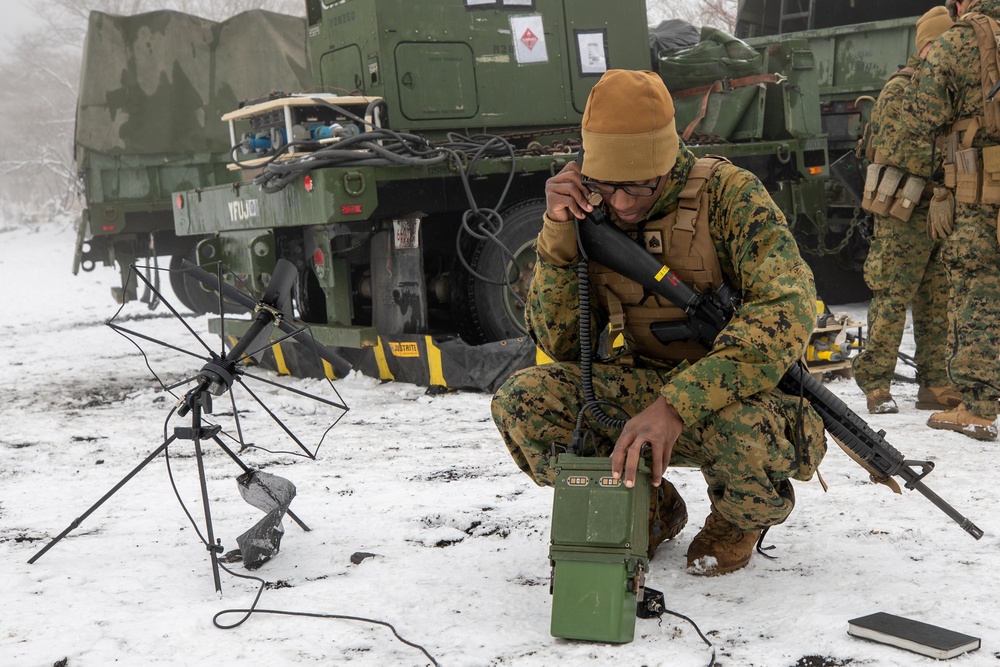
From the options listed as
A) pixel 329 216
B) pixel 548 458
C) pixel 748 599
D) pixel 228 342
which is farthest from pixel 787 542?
pixel 228 342

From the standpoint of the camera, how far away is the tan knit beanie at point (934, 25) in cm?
503

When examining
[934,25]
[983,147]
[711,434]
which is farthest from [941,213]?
[711,434]

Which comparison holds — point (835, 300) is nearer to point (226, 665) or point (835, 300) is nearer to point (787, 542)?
point (787, 542)

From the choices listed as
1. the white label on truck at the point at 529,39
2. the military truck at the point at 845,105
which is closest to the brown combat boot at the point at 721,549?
the white label on truck at the point at 529,39

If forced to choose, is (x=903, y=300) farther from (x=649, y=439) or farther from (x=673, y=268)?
(x=649, y=439)

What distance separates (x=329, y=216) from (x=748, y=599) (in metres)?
3.35

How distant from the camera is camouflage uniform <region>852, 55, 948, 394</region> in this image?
4934 millimetres

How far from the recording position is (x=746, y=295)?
9.15ft

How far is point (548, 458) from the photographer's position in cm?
301

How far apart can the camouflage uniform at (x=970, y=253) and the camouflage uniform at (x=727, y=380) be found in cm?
185

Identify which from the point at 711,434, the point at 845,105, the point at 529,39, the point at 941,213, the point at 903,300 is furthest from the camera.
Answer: the point at 845,105

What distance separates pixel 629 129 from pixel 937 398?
2991 millimetres

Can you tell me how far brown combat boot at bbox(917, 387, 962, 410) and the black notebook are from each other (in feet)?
8.64

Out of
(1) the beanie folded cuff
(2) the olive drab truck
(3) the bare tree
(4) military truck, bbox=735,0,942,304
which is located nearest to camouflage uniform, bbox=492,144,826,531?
(1) the beanie folded cuff
